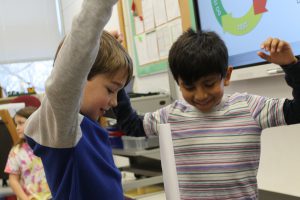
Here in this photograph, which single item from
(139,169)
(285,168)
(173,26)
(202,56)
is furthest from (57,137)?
(139,169)

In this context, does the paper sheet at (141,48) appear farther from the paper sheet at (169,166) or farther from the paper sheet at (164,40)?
the paper sheet at (169,166)

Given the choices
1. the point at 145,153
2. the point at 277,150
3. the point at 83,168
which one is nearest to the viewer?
the point at 83,168

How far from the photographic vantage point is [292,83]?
3.12 ft

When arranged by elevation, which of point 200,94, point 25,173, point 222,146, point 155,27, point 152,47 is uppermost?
point 155,27

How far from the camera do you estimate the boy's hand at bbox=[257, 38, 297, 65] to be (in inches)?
35.9

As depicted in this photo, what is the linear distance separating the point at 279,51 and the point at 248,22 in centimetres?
82

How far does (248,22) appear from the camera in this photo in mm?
1699

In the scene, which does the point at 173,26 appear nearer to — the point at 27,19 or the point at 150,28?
the point at 150,28

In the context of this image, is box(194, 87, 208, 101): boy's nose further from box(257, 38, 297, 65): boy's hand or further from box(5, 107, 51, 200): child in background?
box(5, 107, 51, 200): child in background

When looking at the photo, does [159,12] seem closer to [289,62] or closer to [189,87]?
[189,87]

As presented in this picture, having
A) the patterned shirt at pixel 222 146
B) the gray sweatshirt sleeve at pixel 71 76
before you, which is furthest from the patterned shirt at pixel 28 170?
the gray sweatshirt sleeve at pixel 71 76

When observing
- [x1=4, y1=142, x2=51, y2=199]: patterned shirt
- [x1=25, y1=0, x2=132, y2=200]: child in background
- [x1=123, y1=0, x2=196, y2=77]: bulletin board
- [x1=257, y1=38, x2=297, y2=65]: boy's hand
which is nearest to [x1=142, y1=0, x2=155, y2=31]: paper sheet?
[x1=123, y1=0, x2=196, y2=77]: bulletin board

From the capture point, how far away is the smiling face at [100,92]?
30.5 inches

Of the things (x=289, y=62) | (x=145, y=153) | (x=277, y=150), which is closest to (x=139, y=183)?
(x=145, y=153)
